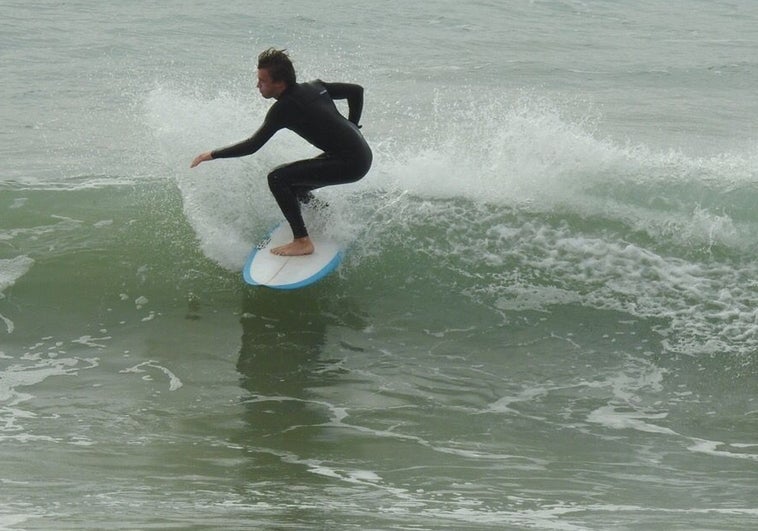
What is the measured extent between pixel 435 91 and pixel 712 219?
25.6 feet

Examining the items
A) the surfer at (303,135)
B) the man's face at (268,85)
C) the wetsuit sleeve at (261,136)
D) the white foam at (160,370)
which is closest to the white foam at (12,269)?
Answer: the white foam at (160,370)

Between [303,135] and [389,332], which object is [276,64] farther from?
[389,332]

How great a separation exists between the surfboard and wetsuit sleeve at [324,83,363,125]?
1.06 metres

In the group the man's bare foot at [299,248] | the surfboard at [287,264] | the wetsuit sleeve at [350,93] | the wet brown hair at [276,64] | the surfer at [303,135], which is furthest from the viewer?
the man's bare foot at [299,248]

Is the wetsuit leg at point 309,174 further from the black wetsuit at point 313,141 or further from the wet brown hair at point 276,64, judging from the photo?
the wet brown hair at point 276,64

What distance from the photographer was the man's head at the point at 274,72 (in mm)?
7160

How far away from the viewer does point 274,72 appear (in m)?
7.19

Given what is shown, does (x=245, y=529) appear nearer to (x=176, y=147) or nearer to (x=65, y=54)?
(x=176, y=147)

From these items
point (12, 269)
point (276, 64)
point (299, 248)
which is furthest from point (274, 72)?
point (12, 269)

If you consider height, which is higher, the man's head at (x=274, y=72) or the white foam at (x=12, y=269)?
the man's head at (x=274, y=72)

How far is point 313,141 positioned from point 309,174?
10.4 inches

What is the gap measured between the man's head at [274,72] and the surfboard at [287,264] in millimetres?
1410

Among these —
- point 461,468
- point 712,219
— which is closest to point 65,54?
point 712,219

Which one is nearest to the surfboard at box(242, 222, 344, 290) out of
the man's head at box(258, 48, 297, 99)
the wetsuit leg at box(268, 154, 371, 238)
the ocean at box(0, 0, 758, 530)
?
the ocean at box(0, 0, 758, 530)
